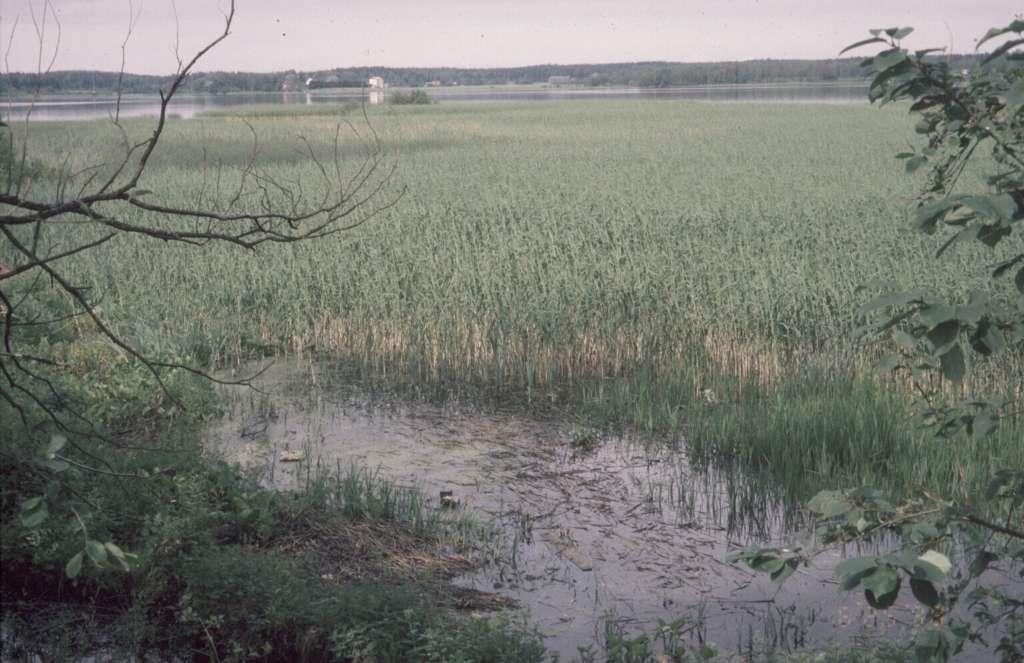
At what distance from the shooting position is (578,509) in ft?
19.9

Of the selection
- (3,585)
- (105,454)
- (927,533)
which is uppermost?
(927,533)

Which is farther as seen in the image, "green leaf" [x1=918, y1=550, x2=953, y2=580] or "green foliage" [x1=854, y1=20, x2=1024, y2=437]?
"green foliage" [x1=854, y1=20, x2=1024, y2=437]

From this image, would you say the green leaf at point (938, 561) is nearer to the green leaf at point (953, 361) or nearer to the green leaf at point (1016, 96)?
the green leaf at point (953, 361)

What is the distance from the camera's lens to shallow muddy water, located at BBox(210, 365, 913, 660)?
4691mm

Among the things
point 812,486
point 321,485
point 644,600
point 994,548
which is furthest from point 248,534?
point 994,548

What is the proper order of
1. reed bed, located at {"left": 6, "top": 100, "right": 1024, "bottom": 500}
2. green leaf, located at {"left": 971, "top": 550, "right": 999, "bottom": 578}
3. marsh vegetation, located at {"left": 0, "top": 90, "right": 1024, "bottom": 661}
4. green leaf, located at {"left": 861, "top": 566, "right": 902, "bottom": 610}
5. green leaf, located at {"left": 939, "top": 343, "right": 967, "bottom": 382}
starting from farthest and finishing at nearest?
reed bed, located at {"left": 6, "top": 100, "right": 1024, "bottom": 500}
marsh vegetation, located at {"left": 0, "top": 90, "right": 1024, "bottom": 661}
green leaf, located at {"left": 971, "top": 550, "right": 999, "bottom": 578}
green leaf, located at {"left": 939, "top": 343, "right": 967, "bottom": 382}
green leaf, located at {"left": 861, "top": 566, "right": 902, "bottom": 610}

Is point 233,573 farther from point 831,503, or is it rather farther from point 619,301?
point 619,301

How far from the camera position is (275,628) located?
446 cm

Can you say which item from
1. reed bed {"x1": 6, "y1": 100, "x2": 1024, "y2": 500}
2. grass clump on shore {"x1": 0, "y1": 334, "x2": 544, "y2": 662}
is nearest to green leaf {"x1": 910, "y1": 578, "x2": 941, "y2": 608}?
grass clump on shore {"x1": 0, "y1": 334, "x2": 544, "y2": 662}

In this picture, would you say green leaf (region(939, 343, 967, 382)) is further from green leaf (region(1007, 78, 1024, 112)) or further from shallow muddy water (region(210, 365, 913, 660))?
shallow muddy water (region(210, 365, 913, 660))

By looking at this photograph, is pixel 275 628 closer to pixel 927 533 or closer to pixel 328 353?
pixel 927 533

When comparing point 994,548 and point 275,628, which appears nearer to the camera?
point 275,628

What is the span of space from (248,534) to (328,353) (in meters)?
4.39

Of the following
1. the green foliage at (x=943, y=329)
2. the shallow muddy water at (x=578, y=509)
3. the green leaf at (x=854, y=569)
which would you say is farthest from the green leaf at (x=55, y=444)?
the shallow muddy water at (x=578, y=509)
